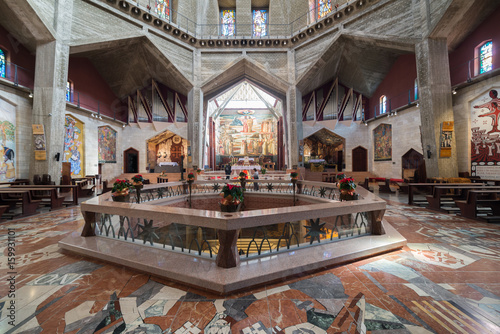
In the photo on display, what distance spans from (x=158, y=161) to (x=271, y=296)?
18571mm

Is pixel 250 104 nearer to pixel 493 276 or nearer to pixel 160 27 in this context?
pixel 160 27

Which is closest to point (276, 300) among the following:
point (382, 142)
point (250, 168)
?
point (250, 168)

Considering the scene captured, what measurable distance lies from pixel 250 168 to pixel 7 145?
1069cm

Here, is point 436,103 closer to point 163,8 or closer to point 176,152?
point 163,8

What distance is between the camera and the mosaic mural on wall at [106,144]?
1435 centimetres

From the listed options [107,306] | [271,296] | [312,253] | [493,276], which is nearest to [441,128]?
[493,276]

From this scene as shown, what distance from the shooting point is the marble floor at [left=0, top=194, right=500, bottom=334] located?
159 centimetres

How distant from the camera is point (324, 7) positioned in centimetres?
1333

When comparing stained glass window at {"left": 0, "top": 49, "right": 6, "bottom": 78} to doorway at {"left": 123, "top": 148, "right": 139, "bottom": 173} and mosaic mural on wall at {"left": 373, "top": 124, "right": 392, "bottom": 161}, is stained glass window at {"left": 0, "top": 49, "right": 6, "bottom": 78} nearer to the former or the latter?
doorway at {"left": 123, "top": 148, "right": 139, "bottom": 173}

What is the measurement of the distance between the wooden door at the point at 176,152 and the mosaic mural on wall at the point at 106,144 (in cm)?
437

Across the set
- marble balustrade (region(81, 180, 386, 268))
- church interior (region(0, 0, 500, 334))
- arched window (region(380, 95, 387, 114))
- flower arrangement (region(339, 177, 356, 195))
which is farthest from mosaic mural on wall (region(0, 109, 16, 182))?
arched window (region(380, 95, 387, 114))

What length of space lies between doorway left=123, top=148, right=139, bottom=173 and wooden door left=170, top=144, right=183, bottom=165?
276cm

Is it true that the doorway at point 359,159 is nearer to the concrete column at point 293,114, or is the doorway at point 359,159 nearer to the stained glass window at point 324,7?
the concrete column at point 293,114

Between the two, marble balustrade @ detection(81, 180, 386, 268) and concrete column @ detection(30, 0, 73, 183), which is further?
concrete column @ detection(30, 0, 73, 183)
